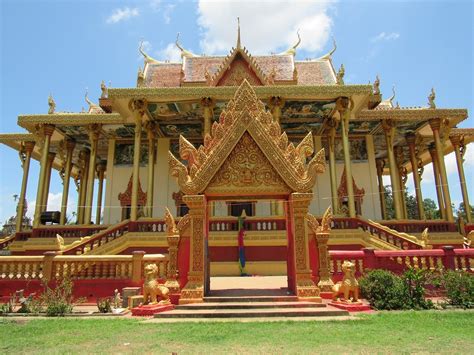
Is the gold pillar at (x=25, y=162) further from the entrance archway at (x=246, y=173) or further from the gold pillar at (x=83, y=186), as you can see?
the entrance archway at (x=246, y=173)

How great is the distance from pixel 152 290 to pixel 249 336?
2.55 metres

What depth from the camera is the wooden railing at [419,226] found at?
14.2 m

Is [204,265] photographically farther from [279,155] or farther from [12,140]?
[12,140]

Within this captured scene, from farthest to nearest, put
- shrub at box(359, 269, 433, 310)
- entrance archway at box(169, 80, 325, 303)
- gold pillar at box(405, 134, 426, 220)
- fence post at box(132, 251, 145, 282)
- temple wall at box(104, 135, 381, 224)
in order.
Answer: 1. gold pillar at box(405, 134, 426, 220)
2. temple wall at box(104, 135, 381, 224)
3. fence post at box(132, 251, 145, 282)
4. entrance archway at box(169, 80, 325, 303)
5. shrub at box(359, 269, 433, 310)

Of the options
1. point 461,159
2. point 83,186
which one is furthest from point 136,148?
point 461,159

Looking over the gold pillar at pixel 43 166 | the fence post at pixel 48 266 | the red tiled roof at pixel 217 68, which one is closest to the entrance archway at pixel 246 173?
the fence post at pixel 48 266

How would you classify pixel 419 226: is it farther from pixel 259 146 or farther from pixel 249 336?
pixel 249 336

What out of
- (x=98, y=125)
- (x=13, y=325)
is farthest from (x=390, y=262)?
(x=98, y=125)

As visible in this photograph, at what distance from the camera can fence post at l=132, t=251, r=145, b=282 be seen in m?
7.37

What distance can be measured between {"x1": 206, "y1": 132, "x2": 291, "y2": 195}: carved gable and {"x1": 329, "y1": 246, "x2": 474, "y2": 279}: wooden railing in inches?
89.5

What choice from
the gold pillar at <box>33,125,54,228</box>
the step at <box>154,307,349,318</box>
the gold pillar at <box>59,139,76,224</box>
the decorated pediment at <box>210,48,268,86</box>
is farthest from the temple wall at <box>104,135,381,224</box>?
the step at <box>154,307,349,318</box>

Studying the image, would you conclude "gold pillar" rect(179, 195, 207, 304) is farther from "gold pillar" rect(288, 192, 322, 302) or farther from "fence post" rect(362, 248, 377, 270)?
"fence post" rect(362, 248, 377, 270)

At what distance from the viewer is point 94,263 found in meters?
7.66

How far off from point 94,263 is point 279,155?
478 cm
